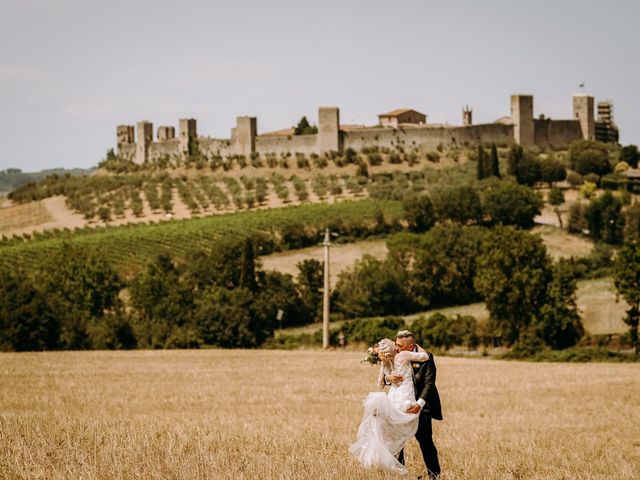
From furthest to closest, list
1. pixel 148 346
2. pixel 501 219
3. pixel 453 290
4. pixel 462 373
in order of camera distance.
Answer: pixel 501 219 < pixel 453 290 < pixel 148 346 < pixel 462 373

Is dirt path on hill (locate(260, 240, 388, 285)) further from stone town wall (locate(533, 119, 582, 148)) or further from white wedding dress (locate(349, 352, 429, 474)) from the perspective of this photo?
white wedding dress (locate(349, 352, 429, 474))

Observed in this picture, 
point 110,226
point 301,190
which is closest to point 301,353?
point 110,226

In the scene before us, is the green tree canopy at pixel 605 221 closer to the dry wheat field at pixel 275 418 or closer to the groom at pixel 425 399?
the dry wheat field at pixel 275 418

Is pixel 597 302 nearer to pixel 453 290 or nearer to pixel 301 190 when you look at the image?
pixel 453 290

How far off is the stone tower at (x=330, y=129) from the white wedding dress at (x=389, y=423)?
8591cm

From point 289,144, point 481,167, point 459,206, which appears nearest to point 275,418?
point 459,206

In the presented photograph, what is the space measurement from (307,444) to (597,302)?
34.7m

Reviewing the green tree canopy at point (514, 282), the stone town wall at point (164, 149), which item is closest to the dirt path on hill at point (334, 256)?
the green tree canopy at point (514, 282)

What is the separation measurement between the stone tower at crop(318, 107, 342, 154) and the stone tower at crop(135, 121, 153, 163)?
27392 mm

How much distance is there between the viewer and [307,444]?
10.6 m

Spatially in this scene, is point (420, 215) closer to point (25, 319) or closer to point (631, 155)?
point (631, 155)

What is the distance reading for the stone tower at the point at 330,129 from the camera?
94.2 metres

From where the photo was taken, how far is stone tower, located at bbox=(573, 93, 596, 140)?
9588 centimetres

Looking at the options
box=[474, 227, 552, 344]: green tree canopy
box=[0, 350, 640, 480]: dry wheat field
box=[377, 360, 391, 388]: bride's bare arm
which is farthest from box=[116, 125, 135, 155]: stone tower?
box=[377, 360, 391, 388]: bride's bare arm
